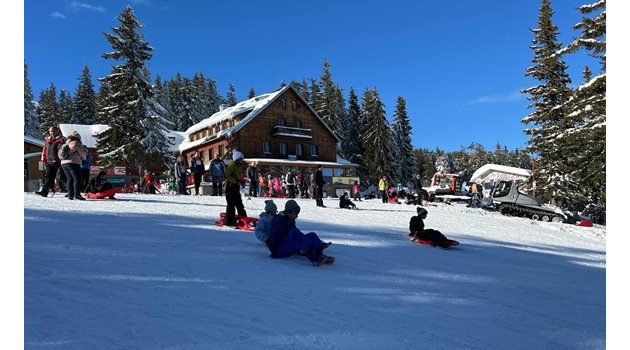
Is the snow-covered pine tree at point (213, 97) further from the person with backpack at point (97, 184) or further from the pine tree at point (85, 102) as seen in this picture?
the person with backpack at point (97, 184)

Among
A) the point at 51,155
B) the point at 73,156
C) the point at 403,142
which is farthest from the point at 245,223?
the point at 403,142

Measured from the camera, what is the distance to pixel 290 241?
745 centimetres

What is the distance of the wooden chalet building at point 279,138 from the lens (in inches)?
1719

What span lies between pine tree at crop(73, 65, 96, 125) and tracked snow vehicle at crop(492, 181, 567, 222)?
61381 millimetres

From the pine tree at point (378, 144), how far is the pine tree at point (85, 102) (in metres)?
42.3

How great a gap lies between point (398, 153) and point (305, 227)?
1815 inches

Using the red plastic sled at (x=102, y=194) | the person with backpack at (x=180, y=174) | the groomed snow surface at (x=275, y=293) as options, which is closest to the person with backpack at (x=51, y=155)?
the red plastic sled at (x=102, y=194)

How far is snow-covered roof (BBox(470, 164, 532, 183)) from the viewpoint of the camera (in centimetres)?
5134

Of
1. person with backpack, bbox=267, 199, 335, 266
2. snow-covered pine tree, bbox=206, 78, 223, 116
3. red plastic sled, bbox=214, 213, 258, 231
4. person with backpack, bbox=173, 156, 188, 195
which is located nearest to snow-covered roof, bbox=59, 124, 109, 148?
snow-covered pine tree, bbox=206, 78, 223, 116

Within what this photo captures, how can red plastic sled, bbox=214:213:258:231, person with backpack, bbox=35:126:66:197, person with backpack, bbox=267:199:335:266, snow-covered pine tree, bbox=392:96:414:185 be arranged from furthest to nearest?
1. snow-covered pine tree, bbox=392:96:414:185
2. person with backpack, bbox=35:126:66:197
3. red plastic sled, bbox=214:213:258:231
4. person with backpack, bbox=267:199:335:266

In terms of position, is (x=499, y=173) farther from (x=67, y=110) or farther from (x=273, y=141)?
(x=67, y=110)

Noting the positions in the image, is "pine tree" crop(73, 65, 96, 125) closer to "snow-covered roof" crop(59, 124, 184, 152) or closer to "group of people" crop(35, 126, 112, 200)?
"snow-covered roof" crop(59, 124, 184, 152)

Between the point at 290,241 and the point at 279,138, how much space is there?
3899 cm
